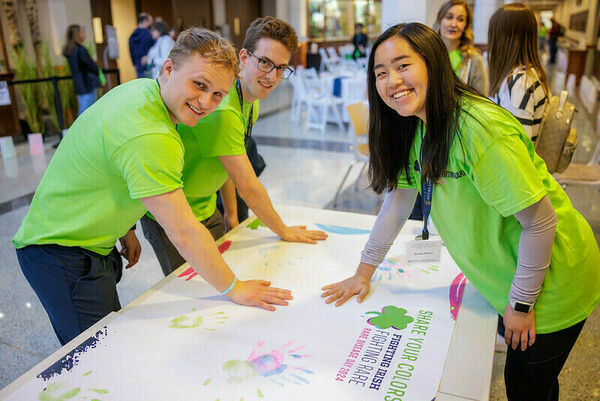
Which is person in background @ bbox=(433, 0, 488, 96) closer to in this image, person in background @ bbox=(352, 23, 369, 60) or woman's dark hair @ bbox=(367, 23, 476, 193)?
woman's dark hair @ bbox=(367, 23, 476, 193)

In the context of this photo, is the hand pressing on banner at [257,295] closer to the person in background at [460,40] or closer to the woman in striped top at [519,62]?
the woman in striped top at [519,62]

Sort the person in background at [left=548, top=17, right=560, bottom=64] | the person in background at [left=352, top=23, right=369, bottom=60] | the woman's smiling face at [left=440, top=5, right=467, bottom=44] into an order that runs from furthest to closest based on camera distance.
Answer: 1. the person in background at [left=548, top=17, right=560, bottom=64]
2. the person in background at [left=352, top=23, right=369, bottom=60]
3. the woman's smiling face at [left=440, top=5, right=467, bottom=44]

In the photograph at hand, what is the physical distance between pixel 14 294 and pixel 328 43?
16.1m

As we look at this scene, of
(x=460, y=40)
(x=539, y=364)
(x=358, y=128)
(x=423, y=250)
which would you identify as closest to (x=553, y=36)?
(x=358, y=128)

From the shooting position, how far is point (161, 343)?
1257 millimetres

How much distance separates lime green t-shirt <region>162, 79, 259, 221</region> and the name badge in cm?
63

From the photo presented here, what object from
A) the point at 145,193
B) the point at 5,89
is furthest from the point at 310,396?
the point at 5,89

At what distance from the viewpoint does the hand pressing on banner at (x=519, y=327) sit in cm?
124

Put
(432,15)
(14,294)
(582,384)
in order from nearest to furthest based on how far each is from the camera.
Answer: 1. (582,384)
2. (14,294)
3. (432,15)

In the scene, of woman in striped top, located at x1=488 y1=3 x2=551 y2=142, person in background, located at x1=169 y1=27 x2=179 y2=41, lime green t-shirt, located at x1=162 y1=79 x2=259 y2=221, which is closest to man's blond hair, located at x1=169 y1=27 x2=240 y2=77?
lime green t-shirt, located at x1=162 y1=79 x2=259 y2=221

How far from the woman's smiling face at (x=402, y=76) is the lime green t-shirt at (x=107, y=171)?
538mm

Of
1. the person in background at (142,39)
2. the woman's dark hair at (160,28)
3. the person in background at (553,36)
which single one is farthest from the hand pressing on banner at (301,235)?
the person in background at (553,36)

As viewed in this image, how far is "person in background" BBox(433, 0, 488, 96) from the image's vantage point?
3238 mm

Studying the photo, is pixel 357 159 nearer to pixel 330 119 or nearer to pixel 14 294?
pixel 14 294
